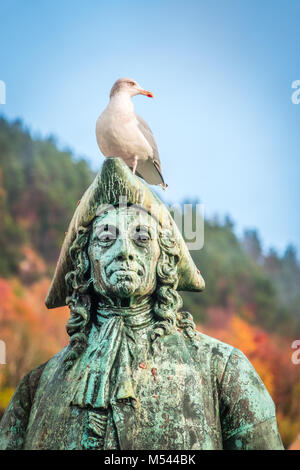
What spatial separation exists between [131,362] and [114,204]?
955mm

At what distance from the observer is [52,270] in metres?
25.5

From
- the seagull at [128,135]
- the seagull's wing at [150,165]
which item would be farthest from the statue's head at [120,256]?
the seagull's wing at [150,165]

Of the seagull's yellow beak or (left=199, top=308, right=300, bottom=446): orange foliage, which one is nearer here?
the seagull's yellow beak

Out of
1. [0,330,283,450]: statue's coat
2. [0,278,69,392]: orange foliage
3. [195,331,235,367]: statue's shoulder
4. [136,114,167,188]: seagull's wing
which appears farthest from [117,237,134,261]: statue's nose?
[0,278,69,392]: orange foliage

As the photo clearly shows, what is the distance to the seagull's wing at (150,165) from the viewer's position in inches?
209

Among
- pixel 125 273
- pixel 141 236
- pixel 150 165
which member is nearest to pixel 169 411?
pixel 125 273

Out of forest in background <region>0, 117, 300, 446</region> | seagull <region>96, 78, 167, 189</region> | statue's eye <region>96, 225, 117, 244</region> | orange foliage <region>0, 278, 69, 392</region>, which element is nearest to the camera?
statue's eye <region>96, 225, 117, 244</region>

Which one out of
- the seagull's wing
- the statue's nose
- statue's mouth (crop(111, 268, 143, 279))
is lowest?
statue's mouth (crop(111, 268, 143, 279))

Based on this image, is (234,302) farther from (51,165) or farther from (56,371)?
(56,371)

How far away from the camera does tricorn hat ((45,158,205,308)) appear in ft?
13.1

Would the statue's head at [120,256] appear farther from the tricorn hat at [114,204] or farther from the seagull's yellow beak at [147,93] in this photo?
the seagull's yellow beak at [147,93]

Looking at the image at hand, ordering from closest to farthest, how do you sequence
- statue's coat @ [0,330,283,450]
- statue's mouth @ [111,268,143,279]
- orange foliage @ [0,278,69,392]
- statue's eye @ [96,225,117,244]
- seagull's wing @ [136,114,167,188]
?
statue's coat @ [0,330,283,450] → statue's mouth @ [111,268,143,279] → statue's eye @ [96,225,117,244] → seagull's wing @ [136,114,167,188] → orange foliage @ [0,278,69,392]

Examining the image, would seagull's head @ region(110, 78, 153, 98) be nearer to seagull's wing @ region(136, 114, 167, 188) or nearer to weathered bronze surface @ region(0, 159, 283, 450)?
seagull's wing @ region(136, 114, 167, 188)
